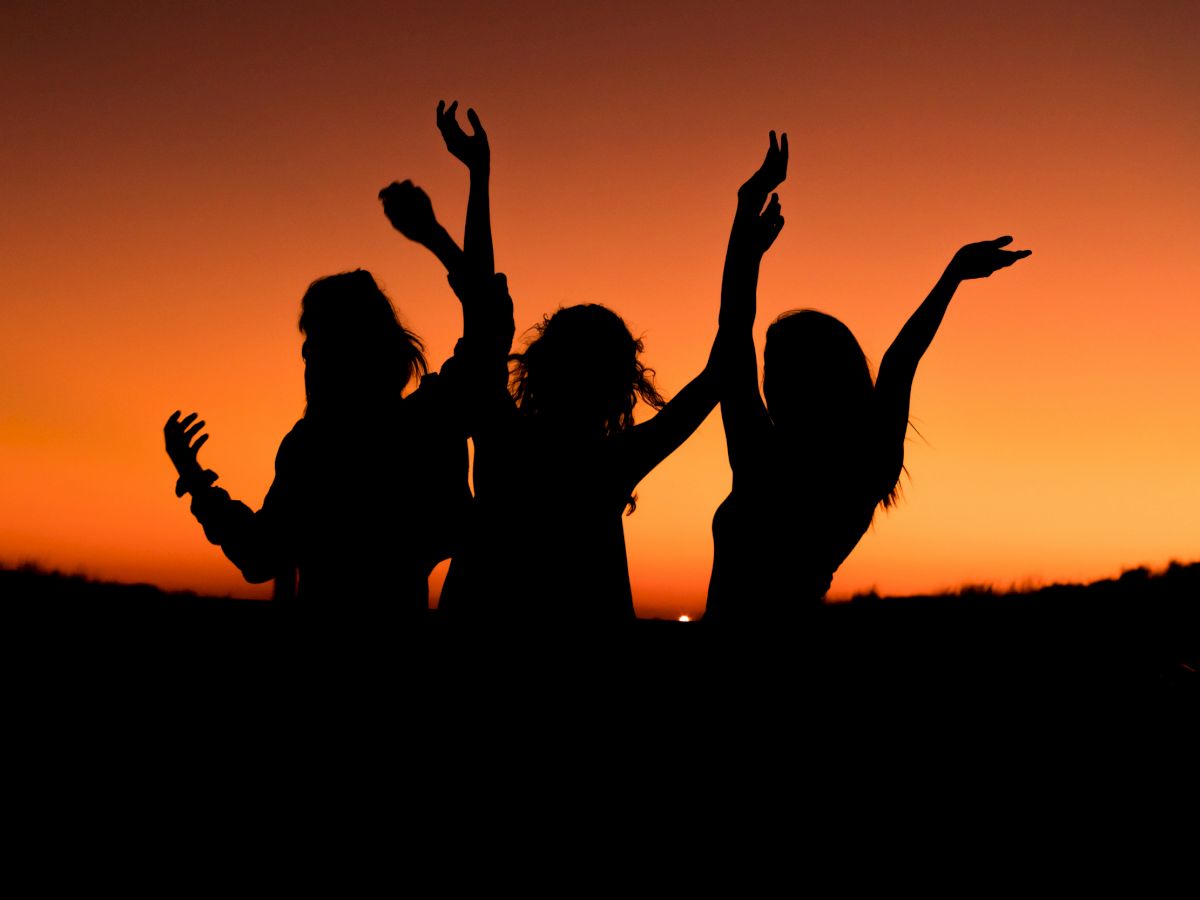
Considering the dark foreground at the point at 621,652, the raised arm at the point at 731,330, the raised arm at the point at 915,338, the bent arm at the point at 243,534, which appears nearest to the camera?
the dark foreground at the point at 621,652

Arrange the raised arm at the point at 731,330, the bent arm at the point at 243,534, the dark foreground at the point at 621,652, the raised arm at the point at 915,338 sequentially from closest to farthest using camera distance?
the dark foreground at the point at 621,652 → the bent arm at the point at 243,534 → the raised arm at the point at 915,338 → the raised arm at the point at 731,330

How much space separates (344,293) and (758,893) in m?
1.93

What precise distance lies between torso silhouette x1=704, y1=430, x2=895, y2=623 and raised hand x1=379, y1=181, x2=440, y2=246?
118 centimetres

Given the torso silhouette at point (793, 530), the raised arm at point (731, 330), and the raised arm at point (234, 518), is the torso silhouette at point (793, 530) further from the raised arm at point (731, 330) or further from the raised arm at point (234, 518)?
the raised arm at point (234, 518)

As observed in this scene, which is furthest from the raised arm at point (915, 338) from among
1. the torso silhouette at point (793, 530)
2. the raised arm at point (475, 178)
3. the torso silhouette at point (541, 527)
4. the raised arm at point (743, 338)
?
the raised arm at point (475, 178)

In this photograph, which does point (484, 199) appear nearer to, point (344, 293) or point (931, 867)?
point (344, 293)

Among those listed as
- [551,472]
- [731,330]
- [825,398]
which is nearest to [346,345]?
[551,472]

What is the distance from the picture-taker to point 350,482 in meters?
2.71

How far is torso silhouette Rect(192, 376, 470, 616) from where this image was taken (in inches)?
105

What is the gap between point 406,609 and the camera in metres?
2.71

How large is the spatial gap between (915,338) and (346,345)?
161 cm

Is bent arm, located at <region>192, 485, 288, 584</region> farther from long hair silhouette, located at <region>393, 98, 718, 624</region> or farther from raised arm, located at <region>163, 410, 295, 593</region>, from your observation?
long hair silhouette, located at <region>393, 98, 718, 624</region>

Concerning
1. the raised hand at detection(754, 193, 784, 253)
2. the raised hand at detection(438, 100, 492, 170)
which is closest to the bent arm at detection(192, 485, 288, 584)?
the raised hand at detection(438, 100, 492, 170)

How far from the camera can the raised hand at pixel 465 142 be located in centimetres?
297
